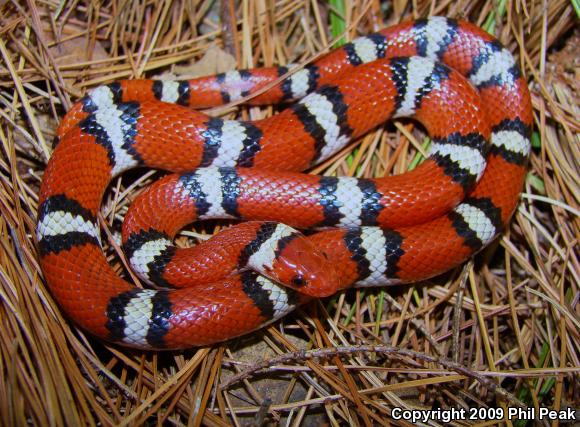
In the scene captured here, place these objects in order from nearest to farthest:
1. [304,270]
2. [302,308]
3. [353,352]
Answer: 1. [353,352]
2. [304,270]
3. [302,308]

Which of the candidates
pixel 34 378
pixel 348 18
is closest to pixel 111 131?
pixel 34 378

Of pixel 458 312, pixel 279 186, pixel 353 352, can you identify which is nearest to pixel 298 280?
pixel 353 352

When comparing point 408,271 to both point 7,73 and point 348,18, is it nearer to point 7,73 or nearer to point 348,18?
point 348,18

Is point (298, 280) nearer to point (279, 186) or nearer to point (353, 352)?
point (353, 352)

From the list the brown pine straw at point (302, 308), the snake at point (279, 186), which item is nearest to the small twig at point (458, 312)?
the brown pine straw at point (302, 308)

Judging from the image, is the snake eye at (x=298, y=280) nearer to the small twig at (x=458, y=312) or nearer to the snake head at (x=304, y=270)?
the snake head at (x=304, y=270)
